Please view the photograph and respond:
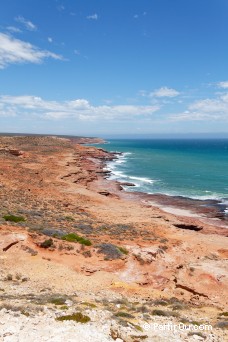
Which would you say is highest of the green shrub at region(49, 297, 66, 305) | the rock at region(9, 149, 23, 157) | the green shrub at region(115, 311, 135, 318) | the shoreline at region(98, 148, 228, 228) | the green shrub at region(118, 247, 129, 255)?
the rock at region(9, 149, 23, 157)

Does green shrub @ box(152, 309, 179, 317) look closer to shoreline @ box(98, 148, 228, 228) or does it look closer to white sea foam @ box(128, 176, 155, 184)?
shoreline @ box(98, 148, 228, 228)

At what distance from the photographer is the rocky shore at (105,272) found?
11.4m

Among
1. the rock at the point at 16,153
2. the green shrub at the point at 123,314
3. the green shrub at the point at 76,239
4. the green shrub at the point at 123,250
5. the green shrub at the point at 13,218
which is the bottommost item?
the green shrub at the point at 123,250

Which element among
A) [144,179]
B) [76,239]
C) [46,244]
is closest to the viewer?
[46,244]

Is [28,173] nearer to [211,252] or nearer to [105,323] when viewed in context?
[211,252]

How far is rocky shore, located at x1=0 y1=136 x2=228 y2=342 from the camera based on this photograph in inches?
450

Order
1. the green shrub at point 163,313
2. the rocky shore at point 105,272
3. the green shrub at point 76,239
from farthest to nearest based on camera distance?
the green shrub at point 76,239
the green shrub at point 163,313
the rocky shore at point 105,272

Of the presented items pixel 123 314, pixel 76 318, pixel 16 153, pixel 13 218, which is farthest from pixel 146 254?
pixel 16 153

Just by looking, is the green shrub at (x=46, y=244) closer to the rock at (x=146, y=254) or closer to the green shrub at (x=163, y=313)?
the rock at (x=146, y=254)

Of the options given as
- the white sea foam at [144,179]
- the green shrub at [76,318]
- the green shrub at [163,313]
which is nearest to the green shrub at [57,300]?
the green shrub at [76,318]

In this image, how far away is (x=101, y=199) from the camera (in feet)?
161

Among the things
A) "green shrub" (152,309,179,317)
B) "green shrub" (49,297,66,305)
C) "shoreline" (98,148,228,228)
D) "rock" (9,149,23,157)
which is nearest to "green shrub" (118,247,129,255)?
"green shrub" (152,309,179,317)

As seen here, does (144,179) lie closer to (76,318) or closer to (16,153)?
(16,153)

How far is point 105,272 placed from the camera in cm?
2041
